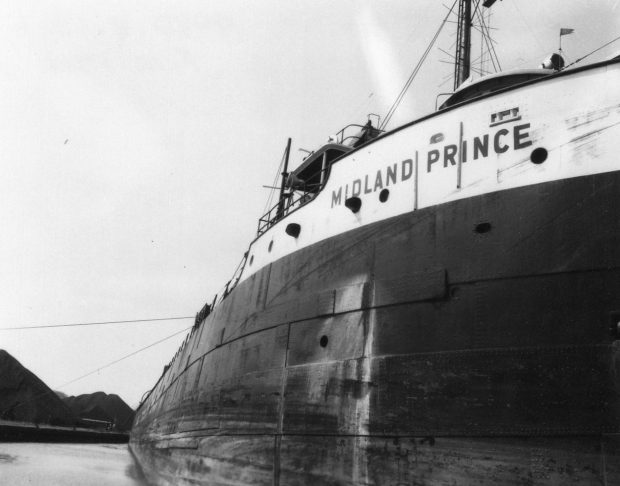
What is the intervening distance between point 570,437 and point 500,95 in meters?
3.72

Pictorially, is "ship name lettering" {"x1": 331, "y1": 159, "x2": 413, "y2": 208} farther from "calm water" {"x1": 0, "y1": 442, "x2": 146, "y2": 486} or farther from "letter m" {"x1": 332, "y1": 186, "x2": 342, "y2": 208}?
"calm water" {"x1": 0, "y1": 442, "x2": 146, "y2": 486}

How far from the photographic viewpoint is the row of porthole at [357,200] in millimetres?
5121

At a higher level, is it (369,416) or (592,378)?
(592,378)

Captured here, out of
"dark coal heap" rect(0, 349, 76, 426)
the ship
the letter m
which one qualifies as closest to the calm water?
the ship

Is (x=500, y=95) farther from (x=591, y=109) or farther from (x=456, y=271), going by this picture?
(x=456, y=271)

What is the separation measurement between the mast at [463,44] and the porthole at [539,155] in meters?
5.36

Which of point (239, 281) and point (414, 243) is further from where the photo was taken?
point (239, 281)

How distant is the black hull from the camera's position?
14.3ft

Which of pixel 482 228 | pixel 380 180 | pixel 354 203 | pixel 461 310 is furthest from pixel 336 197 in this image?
pixel 461 310

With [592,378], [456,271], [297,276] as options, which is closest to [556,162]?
[456,271]

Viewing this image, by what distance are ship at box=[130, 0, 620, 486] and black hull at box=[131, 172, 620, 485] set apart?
0.02m

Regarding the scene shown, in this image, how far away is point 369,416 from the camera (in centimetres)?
542

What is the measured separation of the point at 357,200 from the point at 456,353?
102 inches

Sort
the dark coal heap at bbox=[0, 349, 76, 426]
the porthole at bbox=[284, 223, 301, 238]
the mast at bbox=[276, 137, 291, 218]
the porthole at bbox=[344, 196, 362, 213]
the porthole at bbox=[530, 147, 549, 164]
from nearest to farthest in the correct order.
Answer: the porthole at bbox=[530, 147, 549, 164] → the porthole at bbox=[344, 196, 362, 213] → the porthole at bbox=[284, 223, 301, 238] → the mast at bbox=[276, 137, 291, 218] → the dark coal heap at bbox=[0, 349, 76, 426]
